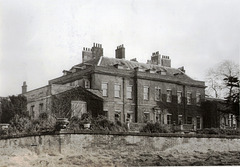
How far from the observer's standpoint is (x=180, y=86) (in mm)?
38750

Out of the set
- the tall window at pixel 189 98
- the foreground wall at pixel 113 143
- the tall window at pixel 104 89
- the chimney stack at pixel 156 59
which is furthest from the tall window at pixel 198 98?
the foreground wall at pixel 113 143

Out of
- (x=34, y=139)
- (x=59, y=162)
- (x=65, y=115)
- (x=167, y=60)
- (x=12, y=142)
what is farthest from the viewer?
(x=167, y=60)

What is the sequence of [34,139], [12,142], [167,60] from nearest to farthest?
[34,139]
[12,142]
[167,60]

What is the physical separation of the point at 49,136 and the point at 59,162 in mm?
1385

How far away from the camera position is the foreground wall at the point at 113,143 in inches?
663

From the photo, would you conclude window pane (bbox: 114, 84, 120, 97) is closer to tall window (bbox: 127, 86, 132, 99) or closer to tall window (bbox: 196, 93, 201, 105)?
tall window (bbox: 127, 86, 132, 99)

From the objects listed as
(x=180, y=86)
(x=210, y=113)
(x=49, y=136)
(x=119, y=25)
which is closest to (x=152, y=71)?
(x=180, y=86)

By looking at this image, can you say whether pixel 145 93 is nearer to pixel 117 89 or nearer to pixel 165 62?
pixel 117 89

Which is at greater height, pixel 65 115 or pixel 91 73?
pixel 91 73

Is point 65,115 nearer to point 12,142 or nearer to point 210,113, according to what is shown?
point 12,142

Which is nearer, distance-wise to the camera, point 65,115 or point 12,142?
point 12,142

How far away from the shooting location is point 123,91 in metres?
34.6

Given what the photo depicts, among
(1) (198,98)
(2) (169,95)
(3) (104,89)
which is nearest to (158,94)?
(2) (169,95)

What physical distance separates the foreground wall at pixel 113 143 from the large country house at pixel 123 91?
32.5ft
